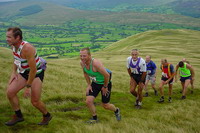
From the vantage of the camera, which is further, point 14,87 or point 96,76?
point 96,76

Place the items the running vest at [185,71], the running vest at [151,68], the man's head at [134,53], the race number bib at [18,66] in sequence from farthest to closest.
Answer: the running vest at [185,71], the running vest at [151,68], the man's head at [134,53], the race number bib at [18,66]

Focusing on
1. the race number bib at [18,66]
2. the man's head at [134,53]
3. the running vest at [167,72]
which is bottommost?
the running vest at [167,72]

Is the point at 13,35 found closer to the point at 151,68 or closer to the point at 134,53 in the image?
the point at 134,53

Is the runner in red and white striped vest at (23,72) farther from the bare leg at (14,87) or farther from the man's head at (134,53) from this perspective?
the man's head at (134,53)

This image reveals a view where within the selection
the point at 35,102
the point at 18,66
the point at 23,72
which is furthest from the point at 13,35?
the point at 35,102

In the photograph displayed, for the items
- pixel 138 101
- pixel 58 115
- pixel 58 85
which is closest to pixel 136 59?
pixel 138 101

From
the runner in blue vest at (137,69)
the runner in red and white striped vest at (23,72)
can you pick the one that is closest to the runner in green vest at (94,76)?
the runner in red and white striped vest at (23,72)

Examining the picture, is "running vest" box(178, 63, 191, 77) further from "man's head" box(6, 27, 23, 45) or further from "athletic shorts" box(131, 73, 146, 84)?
"man's head" box(6, 27, 23, 45)

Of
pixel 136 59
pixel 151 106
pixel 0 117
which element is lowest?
pixel 151 106

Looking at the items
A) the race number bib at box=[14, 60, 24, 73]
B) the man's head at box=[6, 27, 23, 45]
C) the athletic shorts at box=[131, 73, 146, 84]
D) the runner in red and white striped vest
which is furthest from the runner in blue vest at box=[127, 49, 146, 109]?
the man's head at box=[6, 27, 23, 45]

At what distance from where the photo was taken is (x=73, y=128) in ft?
22.3

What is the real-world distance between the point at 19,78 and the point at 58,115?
2.70 m

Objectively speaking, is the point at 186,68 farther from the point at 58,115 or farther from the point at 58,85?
the point at 58,115

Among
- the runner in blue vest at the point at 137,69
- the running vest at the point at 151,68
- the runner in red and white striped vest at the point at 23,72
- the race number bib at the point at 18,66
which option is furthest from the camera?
the running vest at the point at 151,68
